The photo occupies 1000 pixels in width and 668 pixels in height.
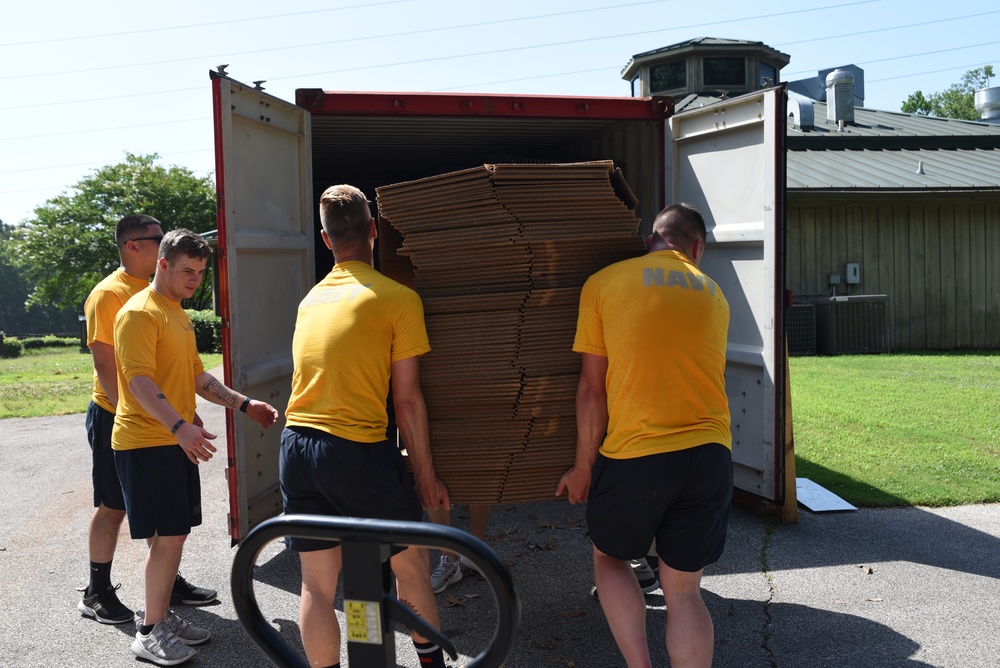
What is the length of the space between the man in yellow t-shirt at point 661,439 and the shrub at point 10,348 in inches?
1315

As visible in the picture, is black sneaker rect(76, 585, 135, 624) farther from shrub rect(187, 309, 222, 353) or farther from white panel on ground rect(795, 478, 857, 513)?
shrub rect(187, 309, 222, 353)

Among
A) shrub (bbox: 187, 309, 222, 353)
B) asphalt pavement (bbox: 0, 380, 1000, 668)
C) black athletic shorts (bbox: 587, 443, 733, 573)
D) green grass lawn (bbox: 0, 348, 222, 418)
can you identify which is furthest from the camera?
shrub (bbox: 187, 309, 222, 353)

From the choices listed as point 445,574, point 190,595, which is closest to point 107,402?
point 190,595

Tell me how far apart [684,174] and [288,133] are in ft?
9.64

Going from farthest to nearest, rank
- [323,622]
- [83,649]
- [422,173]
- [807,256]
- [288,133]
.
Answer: [807,256] → [422,173] → [288,133] → [83,649] → [323,622]

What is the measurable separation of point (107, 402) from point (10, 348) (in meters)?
32.1

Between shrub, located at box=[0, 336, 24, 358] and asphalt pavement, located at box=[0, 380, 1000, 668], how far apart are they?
28366mm

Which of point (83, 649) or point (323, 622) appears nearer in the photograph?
point (323, 622)

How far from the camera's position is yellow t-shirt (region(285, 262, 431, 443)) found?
3.12m

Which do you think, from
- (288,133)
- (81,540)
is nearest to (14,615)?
(81,540)

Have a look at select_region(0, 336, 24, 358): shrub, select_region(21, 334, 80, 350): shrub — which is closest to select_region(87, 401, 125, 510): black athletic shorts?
select_region(0, 336, 24, 358): shrub

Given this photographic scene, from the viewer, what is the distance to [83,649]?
167 inches

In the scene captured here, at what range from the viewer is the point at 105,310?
4391mm

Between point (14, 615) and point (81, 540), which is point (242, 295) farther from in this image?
point (81, 540)
